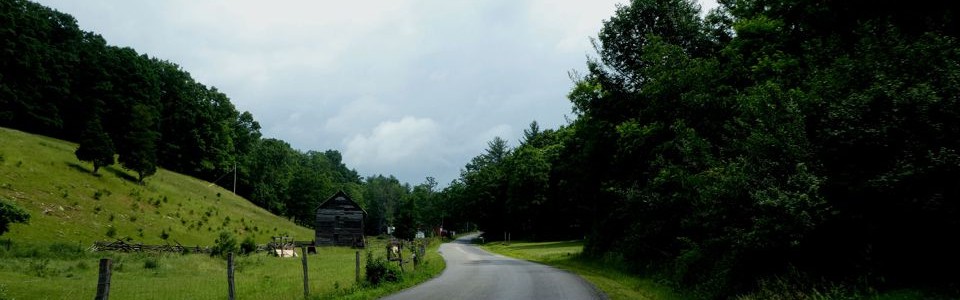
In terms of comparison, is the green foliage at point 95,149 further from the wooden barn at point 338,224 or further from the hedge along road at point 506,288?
the hedge along road at point 506,288

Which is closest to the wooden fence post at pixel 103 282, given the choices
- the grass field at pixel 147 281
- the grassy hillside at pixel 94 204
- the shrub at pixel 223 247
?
the grass field at pixel 147 281

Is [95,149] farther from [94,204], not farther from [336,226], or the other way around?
[336,226]

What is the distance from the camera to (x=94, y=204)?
4044cm

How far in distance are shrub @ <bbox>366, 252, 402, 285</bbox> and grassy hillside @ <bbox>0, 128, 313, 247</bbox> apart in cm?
2164

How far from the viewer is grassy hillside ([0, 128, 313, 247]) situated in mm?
34000

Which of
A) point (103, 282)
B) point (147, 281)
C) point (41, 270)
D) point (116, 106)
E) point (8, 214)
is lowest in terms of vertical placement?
point (147, 281)

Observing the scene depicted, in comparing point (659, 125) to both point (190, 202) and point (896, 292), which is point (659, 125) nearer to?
point (896, 292)

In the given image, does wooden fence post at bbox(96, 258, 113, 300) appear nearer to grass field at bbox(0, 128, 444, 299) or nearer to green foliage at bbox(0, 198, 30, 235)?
grass field at bbox(0, 128, 444, 299)

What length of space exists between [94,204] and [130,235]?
4802mm

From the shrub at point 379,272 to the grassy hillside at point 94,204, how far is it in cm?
2164

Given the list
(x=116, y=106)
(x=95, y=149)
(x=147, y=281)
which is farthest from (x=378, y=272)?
(x=116, y=106)

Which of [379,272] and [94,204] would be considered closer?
[379,272]

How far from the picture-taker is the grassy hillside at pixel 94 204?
34000mm

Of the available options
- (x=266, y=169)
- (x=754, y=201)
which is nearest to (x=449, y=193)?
(x=266, y=169)
